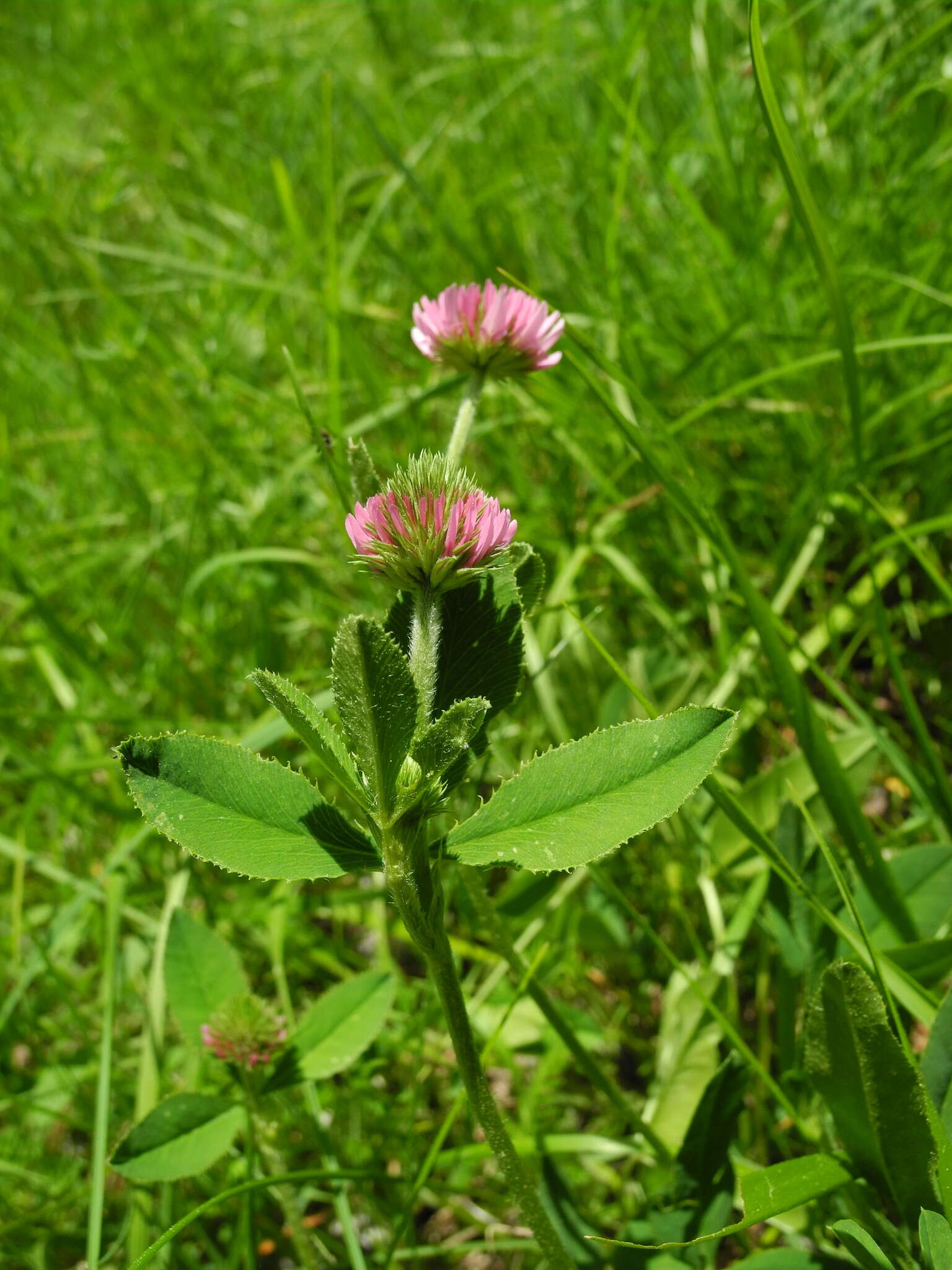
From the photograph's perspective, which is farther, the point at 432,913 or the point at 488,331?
the point at 488,331

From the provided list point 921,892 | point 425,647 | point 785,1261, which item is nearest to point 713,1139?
point 785,1261

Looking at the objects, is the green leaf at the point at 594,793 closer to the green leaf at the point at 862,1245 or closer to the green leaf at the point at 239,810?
the green leaf at the point at 239,810

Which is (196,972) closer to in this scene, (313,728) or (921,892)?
(313,728)

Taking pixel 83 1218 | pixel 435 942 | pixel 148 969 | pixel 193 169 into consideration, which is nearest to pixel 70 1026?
pixel 148 969

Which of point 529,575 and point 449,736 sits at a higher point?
point 529,575

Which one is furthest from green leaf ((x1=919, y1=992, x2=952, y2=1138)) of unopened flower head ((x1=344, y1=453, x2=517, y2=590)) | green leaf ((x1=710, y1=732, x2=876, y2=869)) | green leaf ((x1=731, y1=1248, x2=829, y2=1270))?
unopened flower head ((x1=344, y1=453, x2=517, y2=590))

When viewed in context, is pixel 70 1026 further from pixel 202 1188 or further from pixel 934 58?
pixel 934 58

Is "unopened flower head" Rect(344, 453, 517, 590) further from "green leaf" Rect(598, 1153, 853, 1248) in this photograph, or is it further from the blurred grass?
"green leaf" Rect(598, 1153, 853, 1248)
